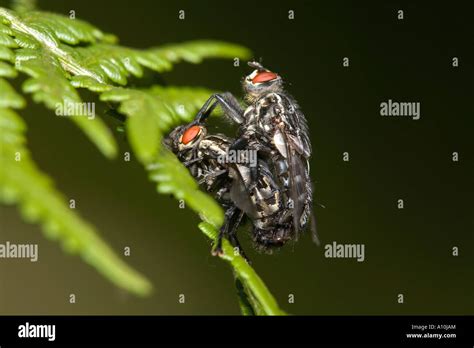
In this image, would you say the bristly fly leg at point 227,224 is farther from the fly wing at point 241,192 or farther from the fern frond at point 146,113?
the fern frond at point 146,113

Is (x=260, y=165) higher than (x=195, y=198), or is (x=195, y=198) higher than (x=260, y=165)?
(x=260, y=165)

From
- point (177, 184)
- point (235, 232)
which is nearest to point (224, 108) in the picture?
point (235, 232)

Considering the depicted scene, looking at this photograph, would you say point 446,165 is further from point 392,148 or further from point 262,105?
point 262,105

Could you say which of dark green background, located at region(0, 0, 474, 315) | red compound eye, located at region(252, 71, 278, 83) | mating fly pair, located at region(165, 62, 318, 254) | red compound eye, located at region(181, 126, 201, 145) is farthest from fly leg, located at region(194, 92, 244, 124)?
dark green background, located at region(0, 0, 474, 315)

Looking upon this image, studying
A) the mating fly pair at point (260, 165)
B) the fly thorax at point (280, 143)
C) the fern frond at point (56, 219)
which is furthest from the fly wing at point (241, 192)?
the fern frond at point (56, 219)

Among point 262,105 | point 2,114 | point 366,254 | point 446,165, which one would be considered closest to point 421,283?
point 366,254

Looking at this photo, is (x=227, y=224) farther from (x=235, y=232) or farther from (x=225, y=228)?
(x=235, y=232)
